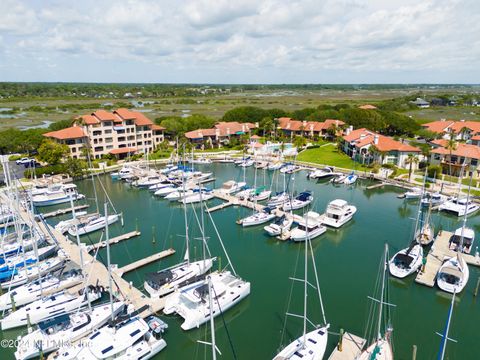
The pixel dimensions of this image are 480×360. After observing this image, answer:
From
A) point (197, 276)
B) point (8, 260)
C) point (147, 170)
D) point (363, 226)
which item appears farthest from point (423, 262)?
point (147, 170)

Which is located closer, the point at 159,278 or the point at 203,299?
the point at 203,299

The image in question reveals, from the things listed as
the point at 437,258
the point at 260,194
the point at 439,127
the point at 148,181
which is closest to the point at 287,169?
the point at 260,194

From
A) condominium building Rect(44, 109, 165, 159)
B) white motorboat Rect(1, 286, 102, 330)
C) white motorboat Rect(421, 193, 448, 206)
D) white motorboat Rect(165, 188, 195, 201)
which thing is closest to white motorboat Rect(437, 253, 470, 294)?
white motorboat Rect(421, 193, 448, 206)

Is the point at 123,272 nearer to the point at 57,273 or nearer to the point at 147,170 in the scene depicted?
the point at 57,273

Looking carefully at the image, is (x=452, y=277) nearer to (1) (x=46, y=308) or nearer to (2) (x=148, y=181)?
(1) (x=46, y=308)

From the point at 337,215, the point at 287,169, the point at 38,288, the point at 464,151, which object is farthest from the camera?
the point at 287,169

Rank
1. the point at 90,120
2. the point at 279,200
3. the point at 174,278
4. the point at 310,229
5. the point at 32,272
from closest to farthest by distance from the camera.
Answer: the point at 174,278 → the point at 32,272 → the point at 310,229 → the point at 279,200 → the point at 90,120

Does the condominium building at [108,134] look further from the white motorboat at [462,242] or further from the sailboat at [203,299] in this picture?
the white motorboat at [462,242]

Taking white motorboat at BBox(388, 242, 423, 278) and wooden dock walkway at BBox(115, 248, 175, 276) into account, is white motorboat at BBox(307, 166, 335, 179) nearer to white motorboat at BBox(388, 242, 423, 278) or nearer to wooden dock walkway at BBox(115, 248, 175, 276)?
white motorboat at BBox(388, 242, 423, 278)
